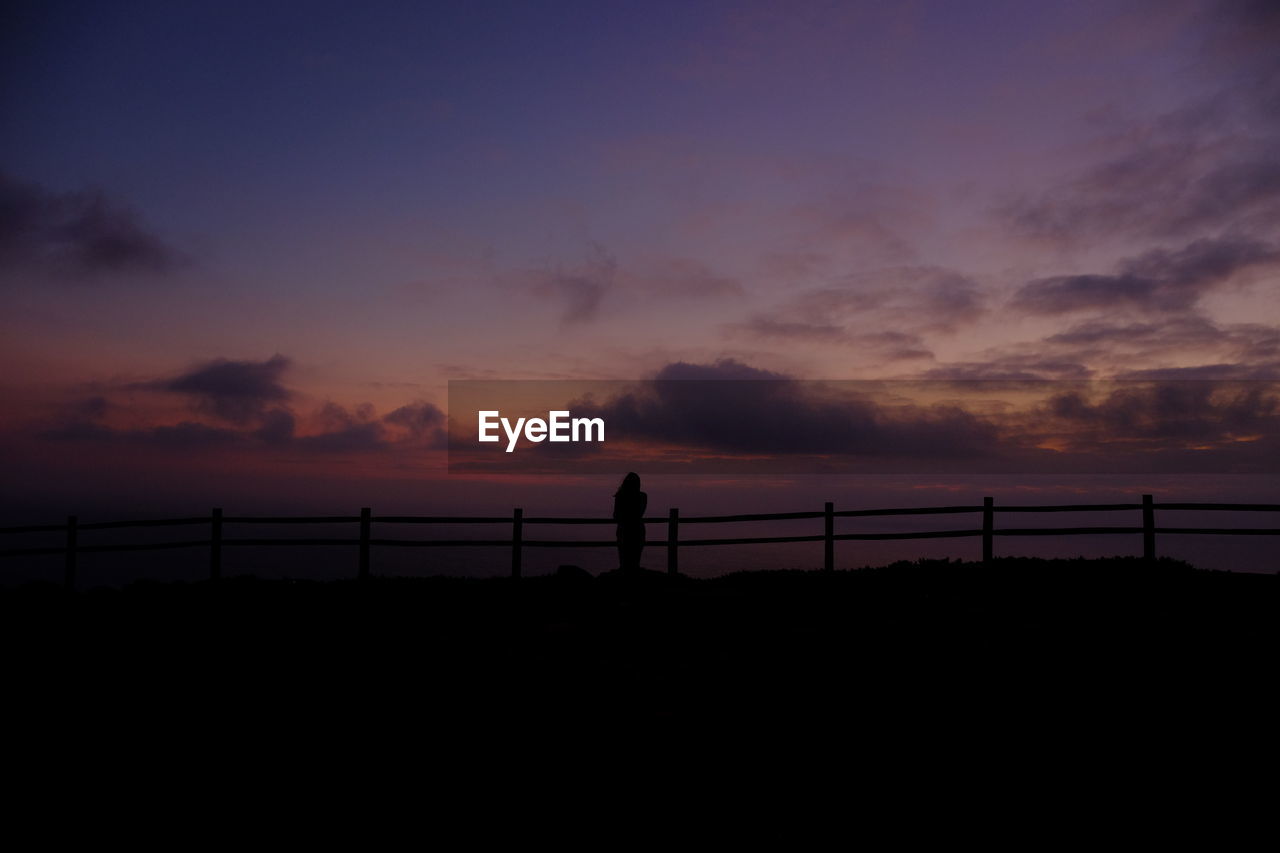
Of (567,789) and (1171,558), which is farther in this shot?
(1171,558)

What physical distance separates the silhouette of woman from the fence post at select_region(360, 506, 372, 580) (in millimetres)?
4889

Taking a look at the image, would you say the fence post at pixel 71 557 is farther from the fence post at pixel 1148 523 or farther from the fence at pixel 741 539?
the fence post at pixel 1148 523

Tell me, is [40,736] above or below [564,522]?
below

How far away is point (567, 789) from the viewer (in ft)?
19.2

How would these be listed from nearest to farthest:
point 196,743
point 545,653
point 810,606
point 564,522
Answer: point 196,743 → point 545,653 → point 810,606 → point 564,522

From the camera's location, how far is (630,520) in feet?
56.0

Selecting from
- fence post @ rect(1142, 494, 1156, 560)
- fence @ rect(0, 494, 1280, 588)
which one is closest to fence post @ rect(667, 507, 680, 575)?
fence @ rect(0, 494, 1280, 588)

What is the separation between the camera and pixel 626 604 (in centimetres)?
1336

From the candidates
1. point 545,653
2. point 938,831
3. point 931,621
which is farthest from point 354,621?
point 938,831

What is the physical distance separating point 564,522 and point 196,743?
11.7 metres

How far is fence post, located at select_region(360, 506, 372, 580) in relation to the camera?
17562 millimetres

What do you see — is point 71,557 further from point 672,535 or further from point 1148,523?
point 1148,523

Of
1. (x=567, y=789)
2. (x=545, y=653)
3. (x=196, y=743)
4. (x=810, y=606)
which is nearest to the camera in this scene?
(x=567, y=789)

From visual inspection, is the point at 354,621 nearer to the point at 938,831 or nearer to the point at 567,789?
the point at 567,789
